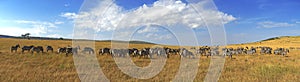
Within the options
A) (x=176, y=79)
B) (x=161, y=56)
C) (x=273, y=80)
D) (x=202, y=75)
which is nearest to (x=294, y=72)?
(x=273, y=80)

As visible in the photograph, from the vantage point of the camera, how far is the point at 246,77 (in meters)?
18.8

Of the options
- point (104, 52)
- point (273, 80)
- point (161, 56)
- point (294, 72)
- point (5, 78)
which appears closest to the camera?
point (5, 78)

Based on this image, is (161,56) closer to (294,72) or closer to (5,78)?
(294,72)

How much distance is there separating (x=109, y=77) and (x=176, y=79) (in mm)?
3443

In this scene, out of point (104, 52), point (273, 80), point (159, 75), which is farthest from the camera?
point (104, 52)

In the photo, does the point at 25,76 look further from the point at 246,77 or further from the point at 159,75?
the point at 246,77

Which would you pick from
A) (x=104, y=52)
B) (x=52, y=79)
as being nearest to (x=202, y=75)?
(x=52, y=79)

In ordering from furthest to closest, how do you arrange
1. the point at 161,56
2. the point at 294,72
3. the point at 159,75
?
the point at 161,56
the point at 294,72
the point at 159,75

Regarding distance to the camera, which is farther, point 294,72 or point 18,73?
point 294,72

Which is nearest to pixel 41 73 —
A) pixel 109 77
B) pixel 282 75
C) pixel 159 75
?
pixel 109 77

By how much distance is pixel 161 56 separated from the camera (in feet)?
109

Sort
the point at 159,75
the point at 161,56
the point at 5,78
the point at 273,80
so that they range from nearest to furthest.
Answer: the point at 5,78, the point at 273,80, the point at 159,75, the point at 161,56

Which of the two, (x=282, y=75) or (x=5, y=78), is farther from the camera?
(x=282, y=75)

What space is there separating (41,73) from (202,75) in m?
8.68
